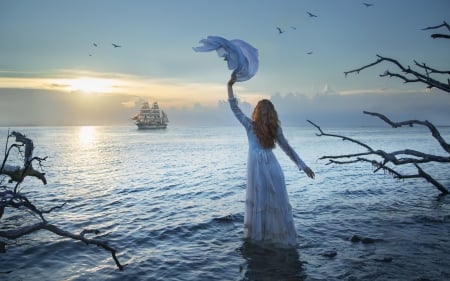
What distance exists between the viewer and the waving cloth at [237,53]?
23.5 feet

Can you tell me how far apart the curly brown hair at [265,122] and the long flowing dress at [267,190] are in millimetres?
160

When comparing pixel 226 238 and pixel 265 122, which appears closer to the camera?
pixel 265 122

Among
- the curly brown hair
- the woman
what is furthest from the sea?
the curly brown hair

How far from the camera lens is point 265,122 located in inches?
295

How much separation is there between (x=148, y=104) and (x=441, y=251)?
18778 centimetres

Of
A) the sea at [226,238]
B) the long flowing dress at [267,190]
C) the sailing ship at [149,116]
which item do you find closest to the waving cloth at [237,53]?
the long flowing dress at [267,190]

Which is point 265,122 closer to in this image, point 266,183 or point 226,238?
point 266,183

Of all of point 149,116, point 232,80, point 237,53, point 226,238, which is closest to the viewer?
point 237,53

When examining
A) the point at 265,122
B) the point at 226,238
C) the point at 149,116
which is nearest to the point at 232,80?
the point at 265,122

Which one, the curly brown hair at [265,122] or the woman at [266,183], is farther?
the woman at [266,183]

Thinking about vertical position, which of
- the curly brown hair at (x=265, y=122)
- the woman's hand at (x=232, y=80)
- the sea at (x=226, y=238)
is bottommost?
→ the sea at (x=226, y=238)

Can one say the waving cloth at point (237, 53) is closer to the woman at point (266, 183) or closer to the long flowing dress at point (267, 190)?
the woman at point (266, 183)

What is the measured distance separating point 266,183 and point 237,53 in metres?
3.10

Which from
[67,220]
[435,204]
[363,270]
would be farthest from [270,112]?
[435,204]
